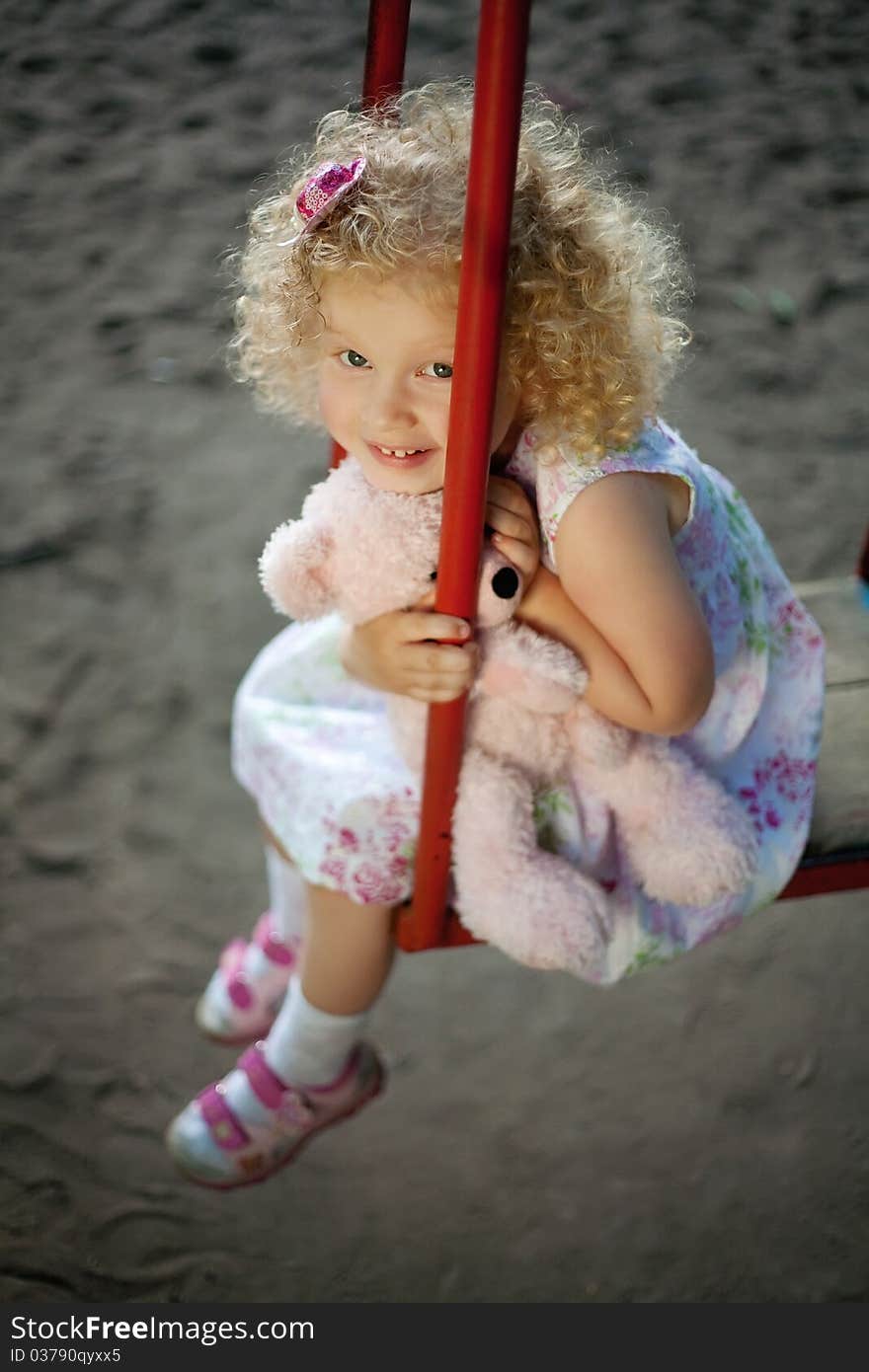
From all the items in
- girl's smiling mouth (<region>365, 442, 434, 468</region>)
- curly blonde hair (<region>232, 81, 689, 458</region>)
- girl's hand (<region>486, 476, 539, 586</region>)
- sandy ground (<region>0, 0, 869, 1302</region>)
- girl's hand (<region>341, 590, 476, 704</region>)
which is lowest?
sandy ground (<region>0, 0, 869, 1302</region>)

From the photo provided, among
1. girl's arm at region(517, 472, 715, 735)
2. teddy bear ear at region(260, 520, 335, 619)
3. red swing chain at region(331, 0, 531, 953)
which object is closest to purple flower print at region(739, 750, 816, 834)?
girl's arm at region(517, 472, 715, 735)

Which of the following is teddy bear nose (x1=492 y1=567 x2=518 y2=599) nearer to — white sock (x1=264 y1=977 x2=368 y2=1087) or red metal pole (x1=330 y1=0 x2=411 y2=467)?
red metal pole (x1=330 y1=0 x2=411 y2=467)

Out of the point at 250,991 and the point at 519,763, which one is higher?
the point at 519,763

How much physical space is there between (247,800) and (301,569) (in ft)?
2.94

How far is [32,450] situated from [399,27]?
1563 millimetres

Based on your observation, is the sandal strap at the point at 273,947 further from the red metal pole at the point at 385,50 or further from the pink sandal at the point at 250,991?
the red metal pole at the point at 385,50

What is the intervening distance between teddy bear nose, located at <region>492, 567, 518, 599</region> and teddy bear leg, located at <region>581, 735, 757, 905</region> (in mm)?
197

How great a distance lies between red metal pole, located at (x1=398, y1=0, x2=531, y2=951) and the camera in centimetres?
73

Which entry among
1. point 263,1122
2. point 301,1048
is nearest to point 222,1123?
point 263,1122

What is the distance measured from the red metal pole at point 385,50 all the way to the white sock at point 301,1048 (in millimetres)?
717

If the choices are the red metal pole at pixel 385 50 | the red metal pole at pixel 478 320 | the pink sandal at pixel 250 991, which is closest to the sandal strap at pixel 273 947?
the pink sandal at pixel 250 991

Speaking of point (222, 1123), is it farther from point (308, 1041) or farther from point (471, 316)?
point (471, 316)

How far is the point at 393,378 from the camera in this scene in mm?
958

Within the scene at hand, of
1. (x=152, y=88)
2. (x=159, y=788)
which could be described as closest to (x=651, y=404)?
(x=159, y=788)
